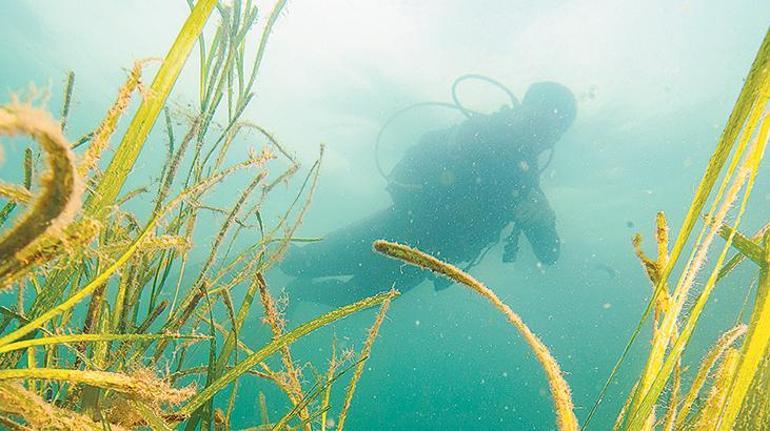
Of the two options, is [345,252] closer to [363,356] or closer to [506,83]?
[363,356]

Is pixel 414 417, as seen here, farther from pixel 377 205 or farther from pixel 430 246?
pixel 430 246

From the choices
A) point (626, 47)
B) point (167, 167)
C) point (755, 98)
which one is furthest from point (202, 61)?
point (626, 47)

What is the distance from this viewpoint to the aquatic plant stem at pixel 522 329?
0.64 meters

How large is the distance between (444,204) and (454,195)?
0.49 meters

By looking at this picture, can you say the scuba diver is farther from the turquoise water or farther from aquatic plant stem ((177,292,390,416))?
aquatic plant stem ((177,292,390,416))

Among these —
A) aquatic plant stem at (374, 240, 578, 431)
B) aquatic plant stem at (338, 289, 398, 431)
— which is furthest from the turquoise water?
aquatic plant stem at (374, 240, 578, 431)

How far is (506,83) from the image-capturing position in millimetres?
24562

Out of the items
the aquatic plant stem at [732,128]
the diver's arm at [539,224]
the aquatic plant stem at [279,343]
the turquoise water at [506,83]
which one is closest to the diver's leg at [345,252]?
the turquoise water at [506,83]

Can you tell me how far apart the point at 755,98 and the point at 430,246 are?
14929 millimetres

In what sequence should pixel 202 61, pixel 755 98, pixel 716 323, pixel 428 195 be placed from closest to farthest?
1. pixel 755 98
2. pixel 202 61
3. pixel 428 195
4. pixel 716 323

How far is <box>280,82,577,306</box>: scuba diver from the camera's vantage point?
14.0 metres

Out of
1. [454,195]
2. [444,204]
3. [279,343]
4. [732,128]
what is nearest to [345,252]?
[444,204]

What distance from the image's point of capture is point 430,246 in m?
15.2

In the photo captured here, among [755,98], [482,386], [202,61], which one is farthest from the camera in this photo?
[482,386]
